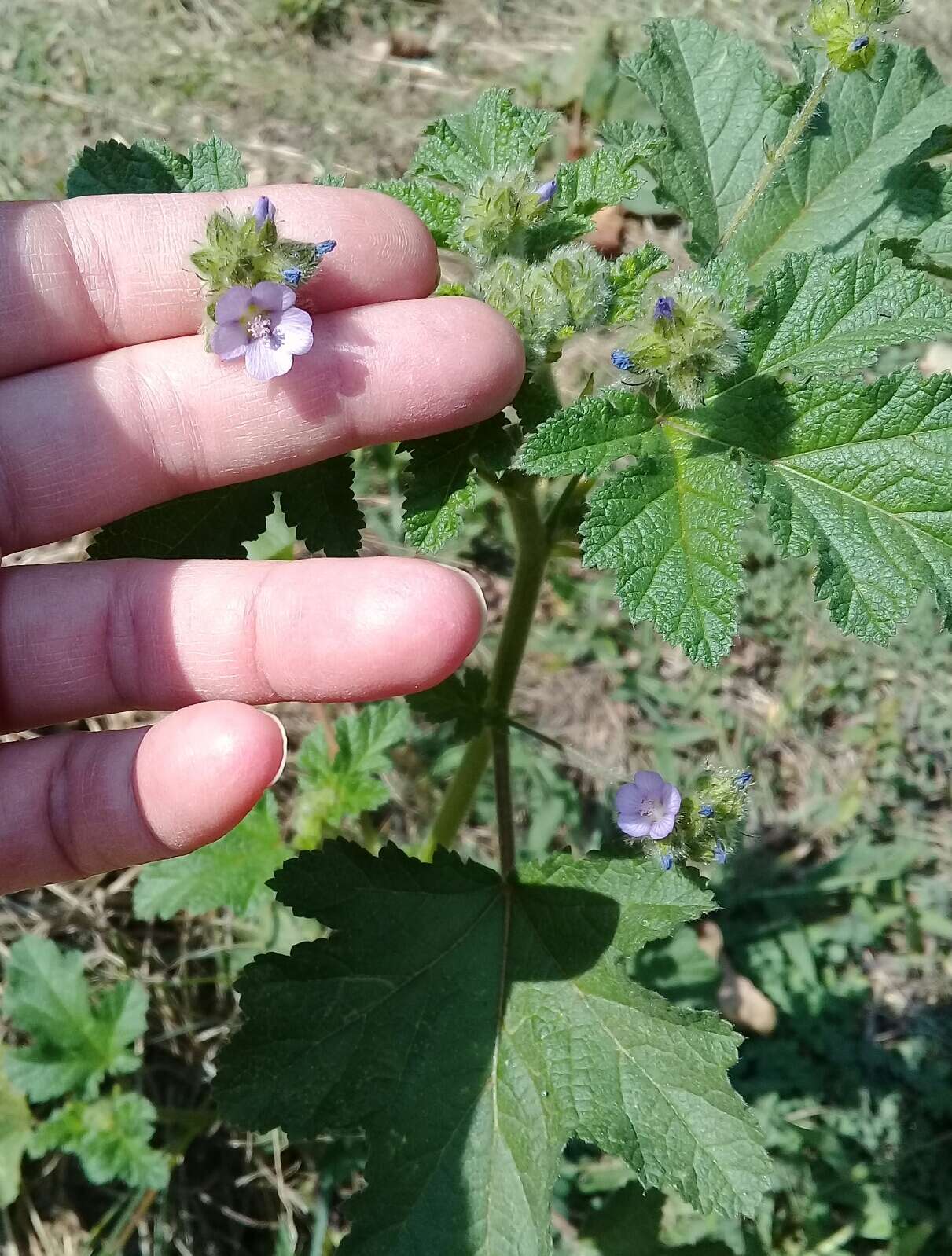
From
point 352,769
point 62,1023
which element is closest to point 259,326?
point 352,769

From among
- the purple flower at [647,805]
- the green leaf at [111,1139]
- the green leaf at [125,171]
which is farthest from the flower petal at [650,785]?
the green leaf at [111,1139]

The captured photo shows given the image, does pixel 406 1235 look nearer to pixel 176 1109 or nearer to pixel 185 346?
pixel 176 1109

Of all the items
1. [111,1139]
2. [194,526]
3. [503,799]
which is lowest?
[111,1139]

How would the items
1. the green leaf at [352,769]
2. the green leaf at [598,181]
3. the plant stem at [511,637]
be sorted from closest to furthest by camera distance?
the green leaf at [598,181], the plant stem at [511,637], the green leaf at [352,769]

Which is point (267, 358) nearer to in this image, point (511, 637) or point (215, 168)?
point (215, 168)

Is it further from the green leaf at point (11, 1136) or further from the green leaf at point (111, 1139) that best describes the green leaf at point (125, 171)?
the green leaf at point (11, 1136)

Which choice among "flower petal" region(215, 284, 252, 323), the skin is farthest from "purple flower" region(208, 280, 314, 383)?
the skin

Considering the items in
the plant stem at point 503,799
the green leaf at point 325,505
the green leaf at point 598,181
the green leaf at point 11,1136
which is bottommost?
the green leaf at point 11,1136
